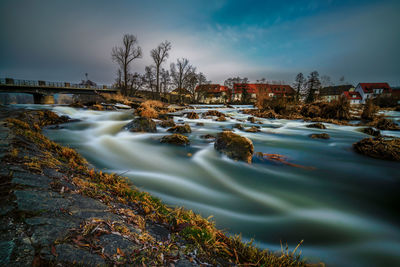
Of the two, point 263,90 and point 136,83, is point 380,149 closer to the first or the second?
point 263,90

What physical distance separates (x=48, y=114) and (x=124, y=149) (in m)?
6.30

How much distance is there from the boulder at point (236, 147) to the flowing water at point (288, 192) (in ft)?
0.79

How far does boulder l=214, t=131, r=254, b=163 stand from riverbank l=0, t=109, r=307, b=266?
2.92m

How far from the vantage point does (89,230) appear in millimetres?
1126

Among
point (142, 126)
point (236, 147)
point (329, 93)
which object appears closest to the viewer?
point (236, 147)

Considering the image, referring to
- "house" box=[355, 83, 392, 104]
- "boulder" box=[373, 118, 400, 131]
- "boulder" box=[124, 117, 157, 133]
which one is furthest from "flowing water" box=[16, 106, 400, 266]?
"house" box=[355, 83, 392, 104]

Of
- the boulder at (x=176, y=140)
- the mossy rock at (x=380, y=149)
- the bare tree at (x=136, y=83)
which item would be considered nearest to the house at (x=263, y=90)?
Answer: the mossy rock at (x=380, y=149)

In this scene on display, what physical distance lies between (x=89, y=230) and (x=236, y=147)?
394cm

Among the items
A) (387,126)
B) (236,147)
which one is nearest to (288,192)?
(236,147)

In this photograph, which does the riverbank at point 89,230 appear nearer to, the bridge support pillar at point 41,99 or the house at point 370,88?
the bridge support pillar at point 41,99

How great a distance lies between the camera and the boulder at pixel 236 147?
447 centimetres

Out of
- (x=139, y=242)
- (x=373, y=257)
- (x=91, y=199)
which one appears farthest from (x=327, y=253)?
(x=91, y=199)

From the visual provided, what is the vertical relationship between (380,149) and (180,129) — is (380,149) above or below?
above

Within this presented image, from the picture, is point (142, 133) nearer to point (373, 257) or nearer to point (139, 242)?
point (139, 242)
